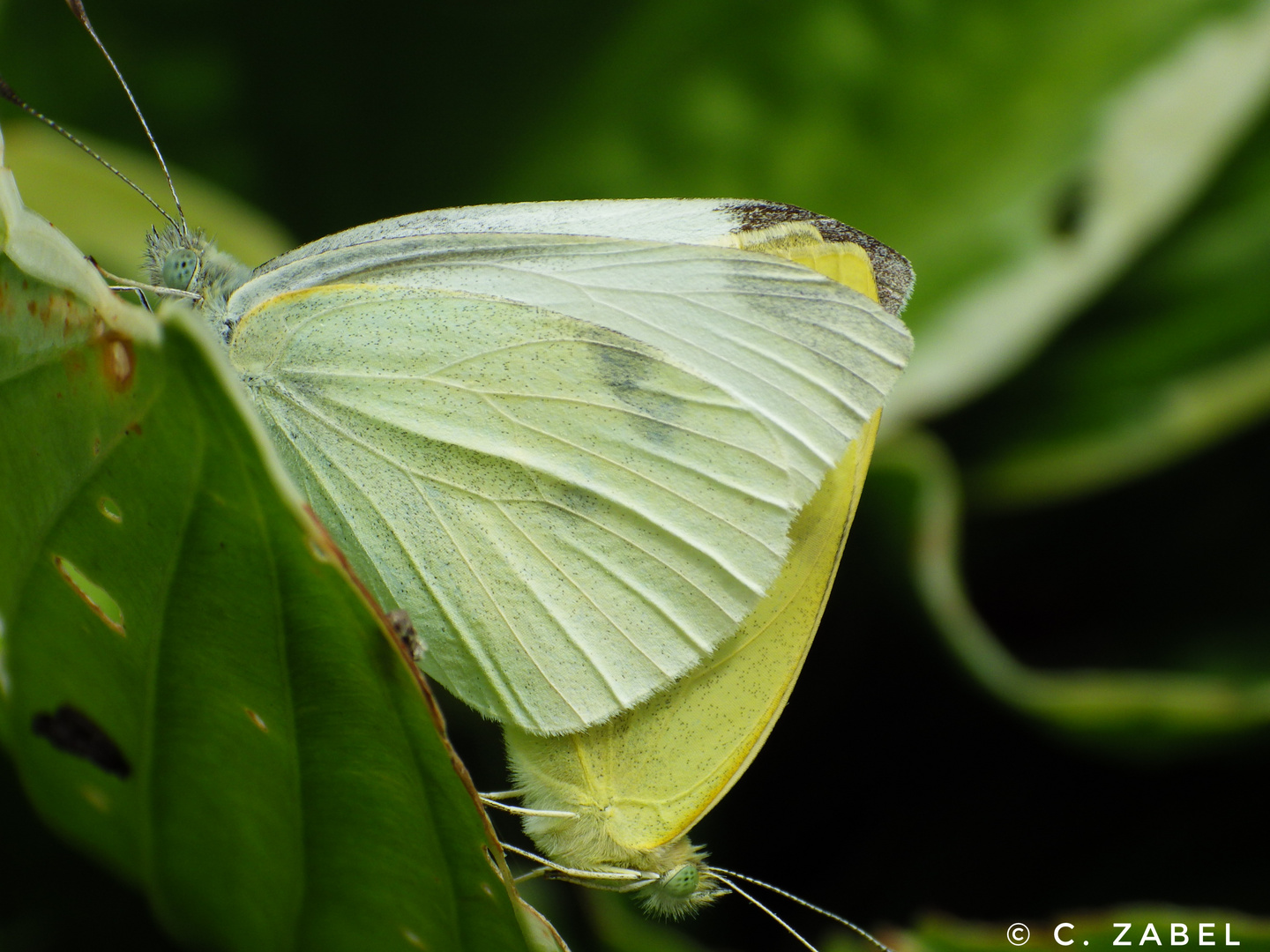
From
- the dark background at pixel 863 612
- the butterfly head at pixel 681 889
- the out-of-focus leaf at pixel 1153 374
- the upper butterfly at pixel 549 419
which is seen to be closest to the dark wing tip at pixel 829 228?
the upper butterfly at pixel 549 419

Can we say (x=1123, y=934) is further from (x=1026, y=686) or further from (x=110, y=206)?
(x=110, y=206)

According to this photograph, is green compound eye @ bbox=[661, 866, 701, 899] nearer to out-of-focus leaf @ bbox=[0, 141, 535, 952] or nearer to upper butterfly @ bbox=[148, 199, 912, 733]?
upper butterfly @ bbox=[148, 199, 912, 733]

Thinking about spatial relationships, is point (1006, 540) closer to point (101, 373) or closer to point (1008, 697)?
point (1008, 697)

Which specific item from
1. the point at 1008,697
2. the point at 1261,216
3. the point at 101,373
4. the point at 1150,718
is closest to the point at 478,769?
the point at 1008,697

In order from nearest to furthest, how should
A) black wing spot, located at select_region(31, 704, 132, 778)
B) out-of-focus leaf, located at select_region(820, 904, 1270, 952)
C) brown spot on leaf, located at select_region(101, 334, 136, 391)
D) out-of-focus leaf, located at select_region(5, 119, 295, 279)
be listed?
brown spot on leaf, located at select_region(101, 334, 136, 391)
black wing spot, located at select_region(31, 704, 132, 778)
out-of-focus leaf, located at select_region(820, 904, 1270, 952)
out-of-focus leaf, located at select_region(5, 119, 295, 279)

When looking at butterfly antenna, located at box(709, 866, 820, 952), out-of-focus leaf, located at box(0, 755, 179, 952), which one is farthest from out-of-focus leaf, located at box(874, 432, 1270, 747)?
out-of-focus leaf, located at box(0, 755, 179, 952)

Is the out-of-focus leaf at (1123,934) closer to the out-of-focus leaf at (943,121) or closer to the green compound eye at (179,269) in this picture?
the out-of-focus leaf at (943,121)

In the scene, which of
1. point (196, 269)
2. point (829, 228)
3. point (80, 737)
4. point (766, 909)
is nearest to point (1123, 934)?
point (766, 909)
